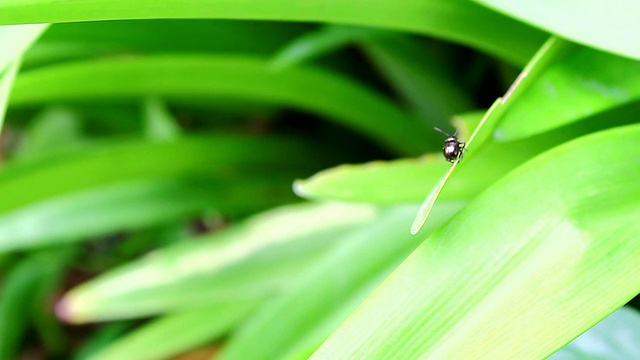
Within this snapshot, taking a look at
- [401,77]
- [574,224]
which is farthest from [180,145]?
[574,224]

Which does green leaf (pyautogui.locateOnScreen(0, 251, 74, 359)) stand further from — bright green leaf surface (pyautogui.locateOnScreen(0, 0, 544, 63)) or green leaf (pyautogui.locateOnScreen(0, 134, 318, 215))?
bright green leaf surface (pyautogui.locateOnScreen(0, 0, 544, 63))

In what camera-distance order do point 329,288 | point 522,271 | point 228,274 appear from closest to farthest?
1. point 522,271
2. point 329,288
3. point 228,274

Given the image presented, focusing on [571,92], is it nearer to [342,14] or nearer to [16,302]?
[342,14]

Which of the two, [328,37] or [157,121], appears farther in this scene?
[157,121]

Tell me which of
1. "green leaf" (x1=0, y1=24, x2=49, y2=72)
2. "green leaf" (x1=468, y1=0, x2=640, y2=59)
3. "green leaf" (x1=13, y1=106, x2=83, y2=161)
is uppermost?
"green leaf" (x1=13, y1=106, x2=83, y2=161)

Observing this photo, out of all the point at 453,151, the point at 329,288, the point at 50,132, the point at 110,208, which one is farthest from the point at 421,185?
the point at 50,132

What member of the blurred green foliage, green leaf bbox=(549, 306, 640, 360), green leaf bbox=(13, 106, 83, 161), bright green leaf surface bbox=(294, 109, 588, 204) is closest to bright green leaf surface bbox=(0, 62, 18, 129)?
the blurred green foliage
